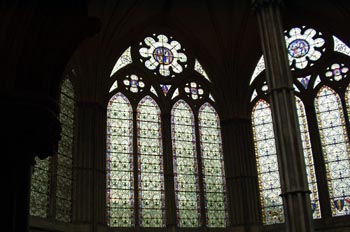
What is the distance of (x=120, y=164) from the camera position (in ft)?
53.1

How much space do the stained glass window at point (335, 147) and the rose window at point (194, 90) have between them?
3.50 meters

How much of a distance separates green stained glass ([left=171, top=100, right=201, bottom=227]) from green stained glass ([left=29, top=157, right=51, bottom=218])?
3758 mm

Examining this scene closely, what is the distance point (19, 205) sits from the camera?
197 inches

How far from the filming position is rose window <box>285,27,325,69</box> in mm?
17938

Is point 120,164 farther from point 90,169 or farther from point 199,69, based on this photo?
point 199,69

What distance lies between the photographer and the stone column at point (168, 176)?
15953 mm

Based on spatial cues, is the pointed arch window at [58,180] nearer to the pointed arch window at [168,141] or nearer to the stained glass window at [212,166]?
the pointed arch window at [168,141]

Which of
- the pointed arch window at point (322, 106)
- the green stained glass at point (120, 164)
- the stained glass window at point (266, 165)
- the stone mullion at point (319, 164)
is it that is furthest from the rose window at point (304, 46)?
the green stained glass at point (120, 164)

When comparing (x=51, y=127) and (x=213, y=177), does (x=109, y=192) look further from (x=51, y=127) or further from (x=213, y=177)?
(x=51, y=127)

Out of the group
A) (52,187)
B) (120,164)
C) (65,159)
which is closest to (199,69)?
(120,164)

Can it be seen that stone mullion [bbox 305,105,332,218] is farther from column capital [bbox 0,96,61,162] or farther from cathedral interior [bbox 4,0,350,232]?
column capital [bbox 0,96,61,162]

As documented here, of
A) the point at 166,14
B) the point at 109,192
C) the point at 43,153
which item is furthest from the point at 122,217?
the point at 43,153

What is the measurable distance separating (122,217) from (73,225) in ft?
5.14

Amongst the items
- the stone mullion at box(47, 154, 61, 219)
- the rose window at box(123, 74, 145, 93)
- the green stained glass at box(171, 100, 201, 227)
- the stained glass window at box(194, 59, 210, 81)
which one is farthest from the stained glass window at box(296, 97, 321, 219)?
the stone mullion at box(47, 154, 61, 219)
